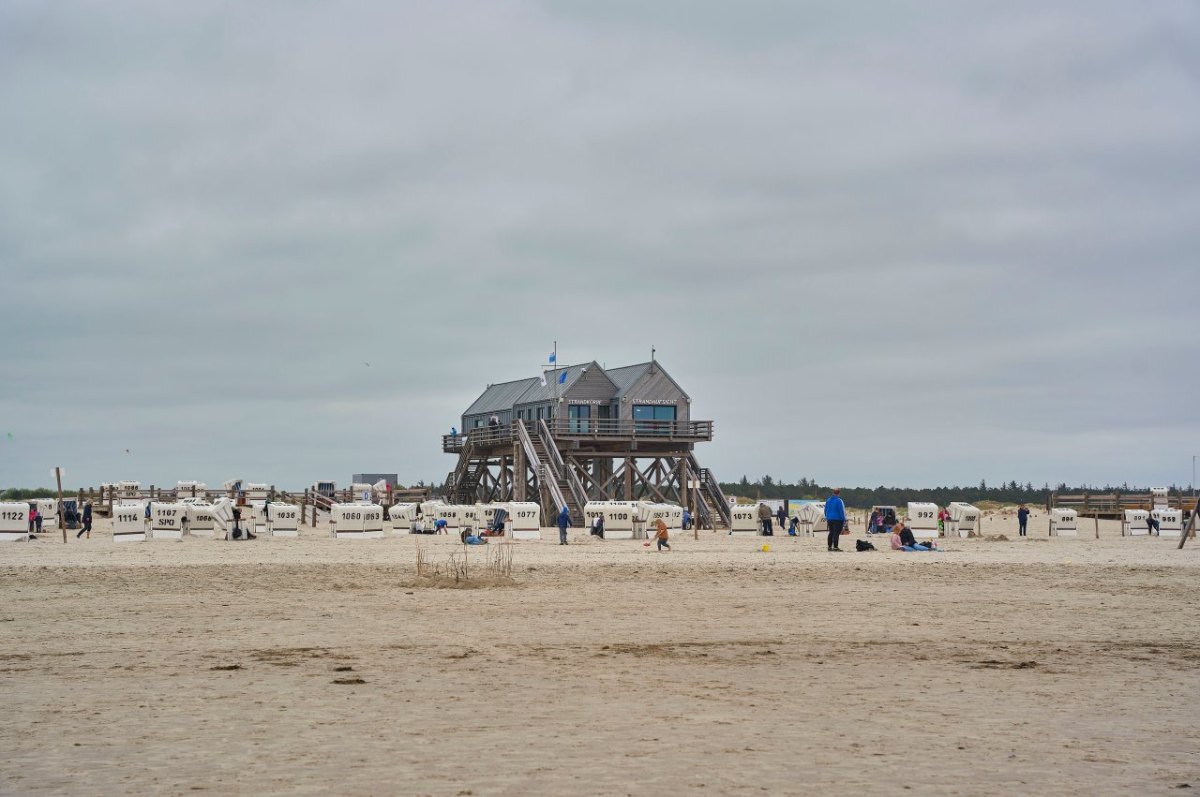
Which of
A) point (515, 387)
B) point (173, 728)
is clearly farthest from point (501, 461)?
point (173, 728)

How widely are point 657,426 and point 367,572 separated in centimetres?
3579

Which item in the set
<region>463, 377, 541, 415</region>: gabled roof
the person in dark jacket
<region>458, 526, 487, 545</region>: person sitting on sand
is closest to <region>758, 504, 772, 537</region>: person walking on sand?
the person in dark jacket

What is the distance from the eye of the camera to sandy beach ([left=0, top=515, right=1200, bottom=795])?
24.3 feet

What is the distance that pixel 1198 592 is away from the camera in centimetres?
1967

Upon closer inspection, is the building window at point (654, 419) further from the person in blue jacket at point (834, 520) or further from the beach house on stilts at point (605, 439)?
the person in blue jacket at point (834, 520)

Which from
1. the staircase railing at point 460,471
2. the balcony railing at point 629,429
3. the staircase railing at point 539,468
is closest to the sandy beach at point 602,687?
the staircase railing at point 539,468

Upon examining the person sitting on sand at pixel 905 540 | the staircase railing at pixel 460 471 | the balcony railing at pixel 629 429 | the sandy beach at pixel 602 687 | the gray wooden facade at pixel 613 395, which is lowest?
the sandy beach at pixel 602 687

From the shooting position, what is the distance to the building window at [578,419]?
58188 millimetres

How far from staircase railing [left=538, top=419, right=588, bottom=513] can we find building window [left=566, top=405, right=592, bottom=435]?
3.73 feet

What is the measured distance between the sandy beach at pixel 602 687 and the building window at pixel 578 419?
36.7 m

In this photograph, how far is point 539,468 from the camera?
54906 mm

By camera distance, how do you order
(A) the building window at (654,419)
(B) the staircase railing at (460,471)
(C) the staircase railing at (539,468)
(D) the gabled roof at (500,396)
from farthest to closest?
(D) the gabled roof at (500,396)
(B) the staircase railing at (460,471)
(A) the building window at (654,419)
(C) the staircase railing at (539,468)

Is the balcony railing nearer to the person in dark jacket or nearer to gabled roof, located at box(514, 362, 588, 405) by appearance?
gabled roof, located at box(514, 362, 588, 405)

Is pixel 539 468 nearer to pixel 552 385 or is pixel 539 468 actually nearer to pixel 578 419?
pixel 578 419
